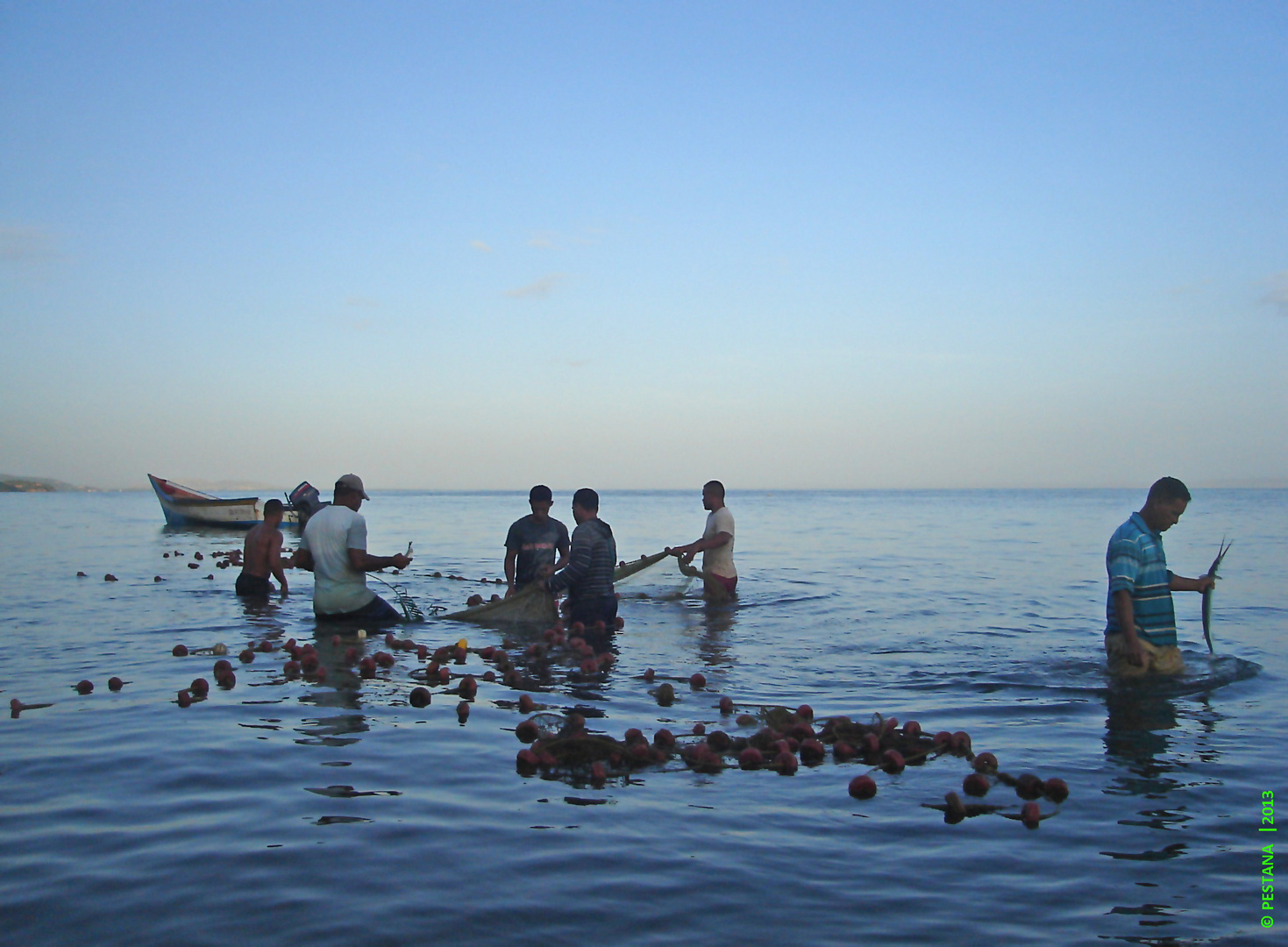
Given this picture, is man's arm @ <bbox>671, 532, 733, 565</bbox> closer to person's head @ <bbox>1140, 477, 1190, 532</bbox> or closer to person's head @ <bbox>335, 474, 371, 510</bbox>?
person's head @ <bbox>335, 474, 371, 510</bbox>

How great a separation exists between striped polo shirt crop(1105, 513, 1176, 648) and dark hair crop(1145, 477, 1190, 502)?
0.95 ft

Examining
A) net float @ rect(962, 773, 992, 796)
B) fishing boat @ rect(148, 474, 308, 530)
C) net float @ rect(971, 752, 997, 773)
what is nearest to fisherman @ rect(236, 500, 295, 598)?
net float @ rect(971, 752, 997, 773)

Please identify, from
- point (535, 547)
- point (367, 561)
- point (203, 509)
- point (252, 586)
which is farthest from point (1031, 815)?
point (203, 509)

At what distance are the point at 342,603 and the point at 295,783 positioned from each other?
6234mm

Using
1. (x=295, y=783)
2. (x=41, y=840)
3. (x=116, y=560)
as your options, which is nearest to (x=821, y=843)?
(x=295, y=783)

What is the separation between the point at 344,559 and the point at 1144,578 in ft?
31.4

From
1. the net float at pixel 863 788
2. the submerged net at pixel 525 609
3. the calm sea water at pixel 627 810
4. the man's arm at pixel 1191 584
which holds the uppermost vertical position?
the man's arm at pixel 1191 584

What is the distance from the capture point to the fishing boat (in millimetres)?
42469

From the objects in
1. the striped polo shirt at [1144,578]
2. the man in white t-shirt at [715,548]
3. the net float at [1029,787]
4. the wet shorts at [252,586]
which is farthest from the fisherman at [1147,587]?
the wet shorts at [252,586]

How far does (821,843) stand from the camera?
5.61 metres

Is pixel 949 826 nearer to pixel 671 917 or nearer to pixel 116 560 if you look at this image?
pixel 671 917

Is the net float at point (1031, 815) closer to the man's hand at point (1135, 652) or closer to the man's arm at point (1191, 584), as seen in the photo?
the man's hand at point (1135, 652)

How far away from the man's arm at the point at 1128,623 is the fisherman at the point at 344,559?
803cm

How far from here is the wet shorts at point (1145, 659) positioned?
30.6ft
